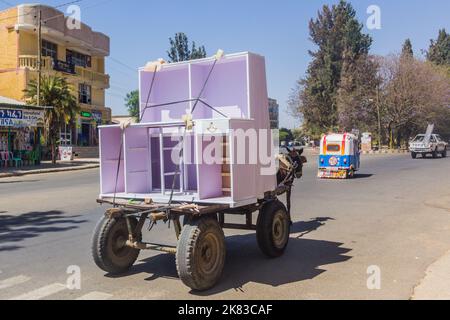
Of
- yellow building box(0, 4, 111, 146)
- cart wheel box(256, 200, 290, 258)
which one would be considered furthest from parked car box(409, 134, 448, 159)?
cart wheel box(256, 200, 290, 258)

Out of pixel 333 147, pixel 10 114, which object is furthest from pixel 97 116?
pixel 333 147

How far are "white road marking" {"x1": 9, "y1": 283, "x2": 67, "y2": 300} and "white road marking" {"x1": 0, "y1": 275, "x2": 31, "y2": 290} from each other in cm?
43

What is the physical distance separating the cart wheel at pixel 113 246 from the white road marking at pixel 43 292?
1.78 ft

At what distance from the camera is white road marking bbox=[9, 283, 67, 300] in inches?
204

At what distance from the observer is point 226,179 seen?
5.85 meters

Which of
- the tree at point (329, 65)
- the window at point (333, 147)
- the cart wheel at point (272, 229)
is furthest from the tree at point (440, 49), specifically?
the cart wheel at point (272, 229)

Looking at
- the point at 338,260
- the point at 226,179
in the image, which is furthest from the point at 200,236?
the point at 338,260

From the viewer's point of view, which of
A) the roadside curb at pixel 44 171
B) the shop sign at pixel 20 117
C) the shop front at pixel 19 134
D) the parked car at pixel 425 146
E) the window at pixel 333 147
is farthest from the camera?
the parked car at pixel 425 146

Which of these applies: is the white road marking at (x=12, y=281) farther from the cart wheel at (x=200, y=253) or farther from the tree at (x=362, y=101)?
the tree at (x=362, y=101)

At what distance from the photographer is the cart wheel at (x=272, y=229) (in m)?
6.61

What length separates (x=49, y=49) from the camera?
39875 mm

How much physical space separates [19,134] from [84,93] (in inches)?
545

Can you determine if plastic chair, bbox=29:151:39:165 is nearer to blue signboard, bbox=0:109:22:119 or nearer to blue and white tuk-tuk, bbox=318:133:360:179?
blue signboard, bbox=0:109:22:119
